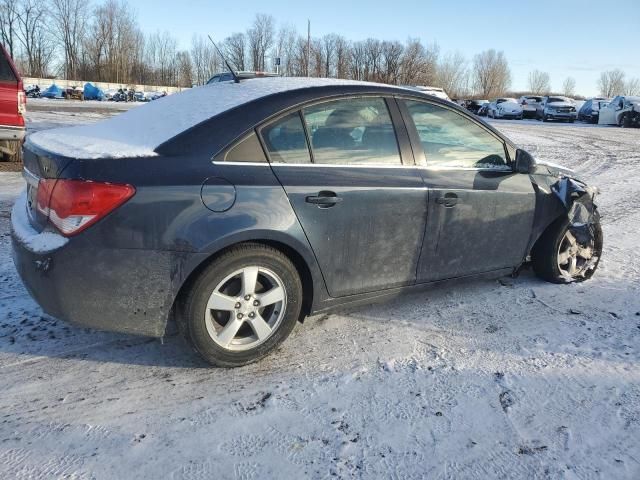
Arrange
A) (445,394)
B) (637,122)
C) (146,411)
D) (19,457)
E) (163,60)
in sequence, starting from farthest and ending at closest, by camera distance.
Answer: (163,60) < (637,122) < (445,394) < (146,411) < (19,457)

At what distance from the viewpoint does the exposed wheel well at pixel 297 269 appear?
8.90 ft

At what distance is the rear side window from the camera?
2.78 metres

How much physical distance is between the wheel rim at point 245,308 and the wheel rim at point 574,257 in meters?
2.55

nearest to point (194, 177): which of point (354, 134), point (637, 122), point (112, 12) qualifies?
point (354, 134)

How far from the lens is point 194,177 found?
8.67 feet

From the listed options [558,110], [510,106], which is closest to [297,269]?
[558,110]

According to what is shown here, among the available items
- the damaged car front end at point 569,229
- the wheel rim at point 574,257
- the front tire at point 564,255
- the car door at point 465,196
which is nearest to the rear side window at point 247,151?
the car door at point 465,196

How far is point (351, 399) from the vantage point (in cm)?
264

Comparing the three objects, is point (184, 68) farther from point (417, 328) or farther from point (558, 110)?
point (417, 328)

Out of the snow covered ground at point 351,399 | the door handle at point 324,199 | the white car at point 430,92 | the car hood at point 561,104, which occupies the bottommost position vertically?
the snow covered ground at point 351,399

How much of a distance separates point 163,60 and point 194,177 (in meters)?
98.4

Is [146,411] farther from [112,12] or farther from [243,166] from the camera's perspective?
[112,12]

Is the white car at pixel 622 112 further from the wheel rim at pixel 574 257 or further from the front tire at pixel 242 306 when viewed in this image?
the front tire at pixel 242 306

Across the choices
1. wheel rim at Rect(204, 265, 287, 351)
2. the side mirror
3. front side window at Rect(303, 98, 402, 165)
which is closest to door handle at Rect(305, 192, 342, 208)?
front side window at Rect(303, 98, 402, 165)
